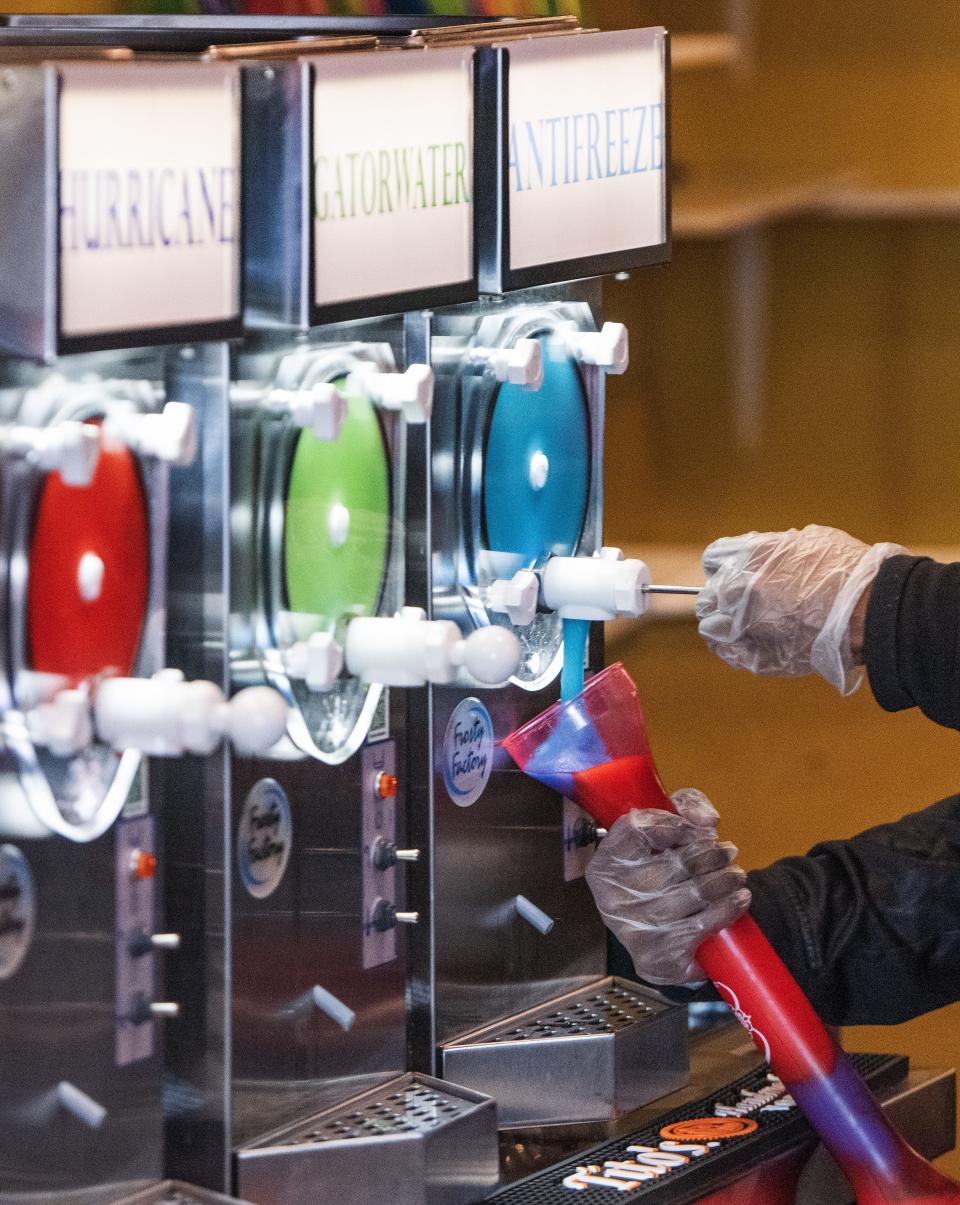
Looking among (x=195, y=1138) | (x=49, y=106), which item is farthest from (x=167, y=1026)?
(x=49, y=106)

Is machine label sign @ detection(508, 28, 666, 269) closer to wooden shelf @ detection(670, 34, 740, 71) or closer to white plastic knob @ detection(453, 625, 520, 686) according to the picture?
white plastic knob @ detection(453, 625, 520, 686)

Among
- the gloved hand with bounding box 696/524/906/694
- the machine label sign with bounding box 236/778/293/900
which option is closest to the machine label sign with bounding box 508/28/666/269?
the gloved hand with bounding box 696/524/906/694

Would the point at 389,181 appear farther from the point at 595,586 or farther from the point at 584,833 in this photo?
the point at 584,833

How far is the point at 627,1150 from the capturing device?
1.38 m

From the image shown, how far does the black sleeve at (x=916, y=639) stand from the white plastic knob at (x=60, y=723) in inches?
25.5

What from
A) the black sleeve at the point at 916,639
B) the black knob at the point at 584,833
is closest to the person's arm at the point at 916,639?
the black sleeve at the point at 916,639

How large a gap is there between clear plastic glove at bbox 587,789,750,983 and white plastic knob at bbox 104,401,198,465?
1.73 feet

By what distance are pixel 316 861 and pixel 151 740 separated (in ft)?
0.73

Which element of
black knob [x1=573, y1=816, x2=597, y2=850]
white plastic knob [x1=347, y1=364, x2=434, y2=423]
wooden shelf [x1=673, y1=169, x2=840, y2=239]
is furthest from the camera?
wooden shelf [x1=673, y1=169, x2=840, y2=239]

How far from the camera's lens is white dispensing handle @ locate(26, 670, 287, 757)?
1.03 m

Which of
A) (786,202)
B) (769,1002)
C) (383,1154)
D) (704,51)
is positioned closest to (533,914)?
(769,1002)

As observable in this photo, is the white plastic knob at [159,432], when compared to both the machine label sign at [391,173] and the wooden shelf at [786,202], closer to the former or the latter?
the machine label sign at [391,173]

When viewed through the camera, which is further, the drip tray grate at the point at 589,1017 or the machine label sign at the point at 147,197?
the drip tray grate at the point at 589,1017

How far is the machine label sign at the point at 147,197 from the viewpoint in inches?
38.8
